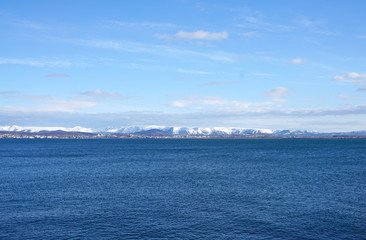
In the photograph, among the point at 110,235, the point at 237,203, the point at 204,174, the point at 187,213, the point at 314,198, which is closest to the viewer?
the point at 110,235

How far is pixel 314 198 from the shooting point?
48812mm

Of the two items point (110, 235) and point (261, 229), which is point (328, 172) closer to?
point (261, 229)

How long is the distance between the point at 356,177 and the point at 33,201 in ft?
194

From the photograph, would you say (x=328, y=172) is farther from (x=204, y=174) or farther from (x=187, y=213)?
(x=187, y=213)

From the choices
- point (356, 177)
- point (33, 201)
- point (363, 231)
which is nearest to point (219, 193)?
point (363, 231)

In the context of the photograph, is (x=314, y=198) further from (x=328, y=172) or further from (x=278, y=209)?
(x=328, y=172)

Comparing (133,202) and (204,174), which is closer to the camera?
(133,202)

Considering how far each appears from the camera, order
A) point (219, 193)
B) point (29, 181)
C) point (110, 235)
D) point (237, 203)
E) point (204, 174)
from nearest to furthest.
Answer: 1. point (110, 235)
2. point (237, 203)
3. point (219, 193)
4. point (29, 181)
5. point (204, 174)

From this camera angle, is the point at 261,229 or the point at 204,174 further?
the point at 204,174

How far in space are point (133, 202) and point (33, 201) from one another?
13.8 metres

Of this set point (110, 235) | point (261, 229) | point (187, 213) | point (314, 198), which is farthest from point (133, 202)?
point (314, 198)

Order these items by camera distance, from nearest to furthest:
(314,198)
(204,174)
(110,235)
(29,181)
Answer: (110,235)
(314,198)
(29,181)
(204,174)

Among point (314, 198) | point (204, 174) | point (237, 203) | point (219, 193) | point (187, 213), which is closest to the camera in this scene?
point (187, 213)

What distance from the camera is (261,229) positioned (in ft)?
115
